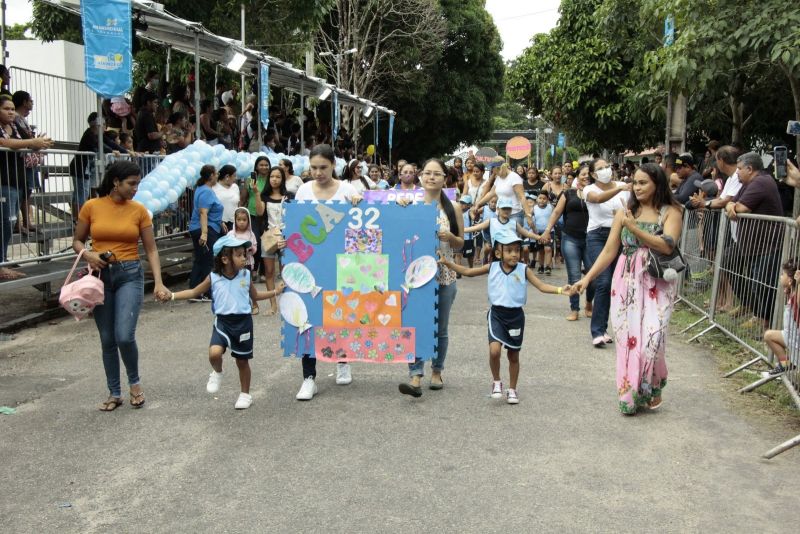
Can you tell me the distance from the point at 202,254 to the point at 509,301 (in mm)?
6204

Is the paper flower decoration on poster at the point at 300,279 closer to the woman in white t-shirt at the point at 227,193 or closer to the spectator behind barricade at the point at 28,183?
the spectator behind barricade at the point at 28,183

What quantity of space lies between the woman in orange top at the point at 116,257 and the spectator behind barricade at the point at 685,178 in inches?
312

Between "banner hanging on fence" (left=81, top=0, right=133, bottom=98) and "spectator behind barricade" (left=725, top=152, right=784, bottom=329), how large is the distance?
731 cm

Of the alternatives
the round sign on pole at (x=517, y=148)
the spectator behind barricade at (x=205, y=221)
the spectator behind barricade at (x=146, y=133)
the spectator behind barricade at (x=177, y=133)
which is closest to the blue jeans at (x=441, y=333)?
the spectator behind barricade at (x=205, y=221)

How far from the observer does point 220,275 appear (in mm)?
6336

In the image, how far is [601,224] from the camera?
365 inches

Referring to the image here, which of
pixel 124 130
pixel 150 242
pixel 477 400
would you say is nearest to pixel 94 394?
pixel 150 242

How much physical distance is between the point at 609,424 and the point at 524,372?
1673mm

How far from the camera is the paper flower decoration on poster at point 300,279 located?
21.9 feet

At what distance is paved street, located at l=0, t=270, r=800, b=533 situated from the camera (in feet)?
14.0

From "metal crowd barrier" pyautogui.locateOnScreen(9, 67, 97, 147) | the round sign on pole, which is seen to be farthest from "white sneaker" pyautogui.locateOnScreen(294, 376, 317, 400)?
the round sign on pole

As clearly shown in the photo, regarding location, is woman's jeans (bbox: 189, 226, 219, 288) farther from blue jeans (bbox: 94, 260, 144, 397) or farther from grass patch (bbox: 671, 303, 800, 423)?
grass patch (bbox: 671, 303, 800, 423)

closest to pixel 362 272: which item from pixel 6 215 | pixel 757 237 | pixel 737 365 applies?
pixel 737 365

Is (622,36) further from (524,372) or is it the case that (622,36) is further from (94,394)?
(94,394)
